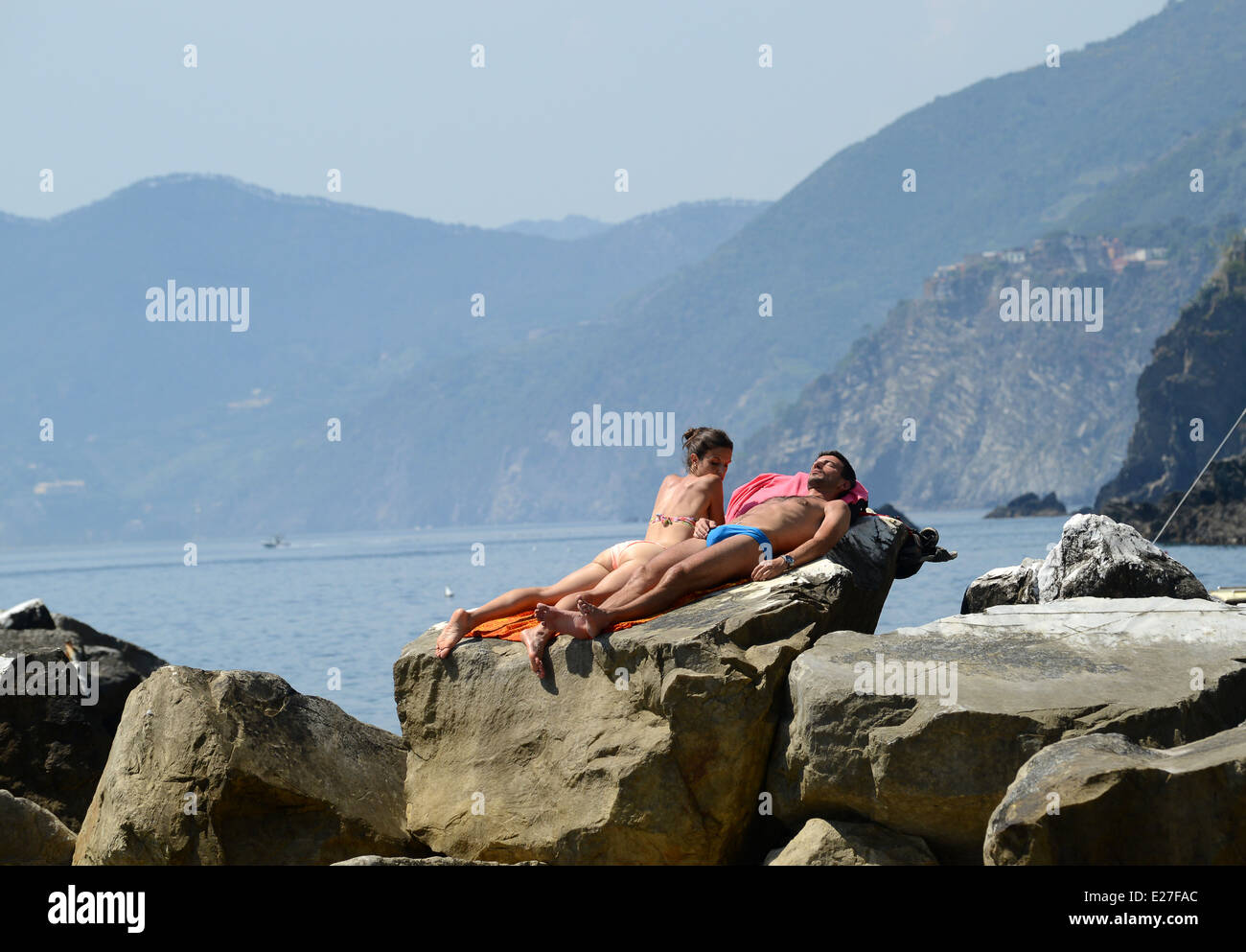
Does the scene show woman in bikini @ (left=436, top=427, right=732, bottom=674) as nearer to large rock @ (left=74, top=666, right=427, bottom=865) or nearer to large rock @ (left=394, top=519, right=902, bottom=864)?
large rock @ (left=394, top=519, right=902, bottom=864)

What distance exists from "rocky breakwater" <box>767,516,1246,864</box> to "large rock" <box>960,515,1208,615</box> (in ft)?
4.05

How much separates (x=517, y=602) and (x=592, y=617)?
37.4 inches

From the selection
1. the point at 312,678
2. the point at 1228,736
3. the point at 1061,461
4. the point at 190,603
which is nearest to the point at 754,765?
the point at 1228,736

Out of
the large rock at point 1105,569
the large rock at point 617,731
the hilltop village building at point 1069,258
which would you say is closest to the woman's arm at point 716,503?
the large rock at point 617,731

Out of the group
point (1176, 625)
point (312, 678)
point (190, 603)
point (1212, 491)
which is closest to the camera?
point (1176, 625)

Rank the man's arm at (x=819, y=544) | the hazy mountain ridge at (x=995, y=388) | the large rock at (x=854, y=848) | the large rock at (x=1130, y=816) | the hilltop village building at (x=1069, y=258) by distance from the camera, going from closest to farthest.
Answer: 1. the large rock at (x=1130, y=816)
2. the large rock at (x=854, y=848)
3. the man's arm at (x=819, y=544)
4. the hazy mountain ridge at (x=995, y=388)
5. the hilltop village building at (x=1069, y=258)

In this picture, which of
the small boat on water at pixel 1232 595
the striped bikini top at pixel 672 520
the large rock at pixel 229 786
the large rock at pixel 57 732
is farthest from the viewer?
the small boat on water at pixel 1232 595

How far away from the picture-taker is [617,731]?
7.36 m

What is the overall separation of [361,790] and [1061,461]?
370 ft

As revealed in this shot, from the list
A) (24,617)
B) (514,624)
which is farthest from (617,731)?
(24,617)

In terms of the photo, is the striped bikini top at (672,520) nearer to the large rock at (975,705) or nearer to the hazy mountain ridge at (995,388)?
the large rock at (975,705)

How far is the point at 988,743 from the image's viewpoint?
6.47 metres

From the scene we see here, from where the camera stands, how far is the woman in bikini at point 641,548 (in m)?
8.12
